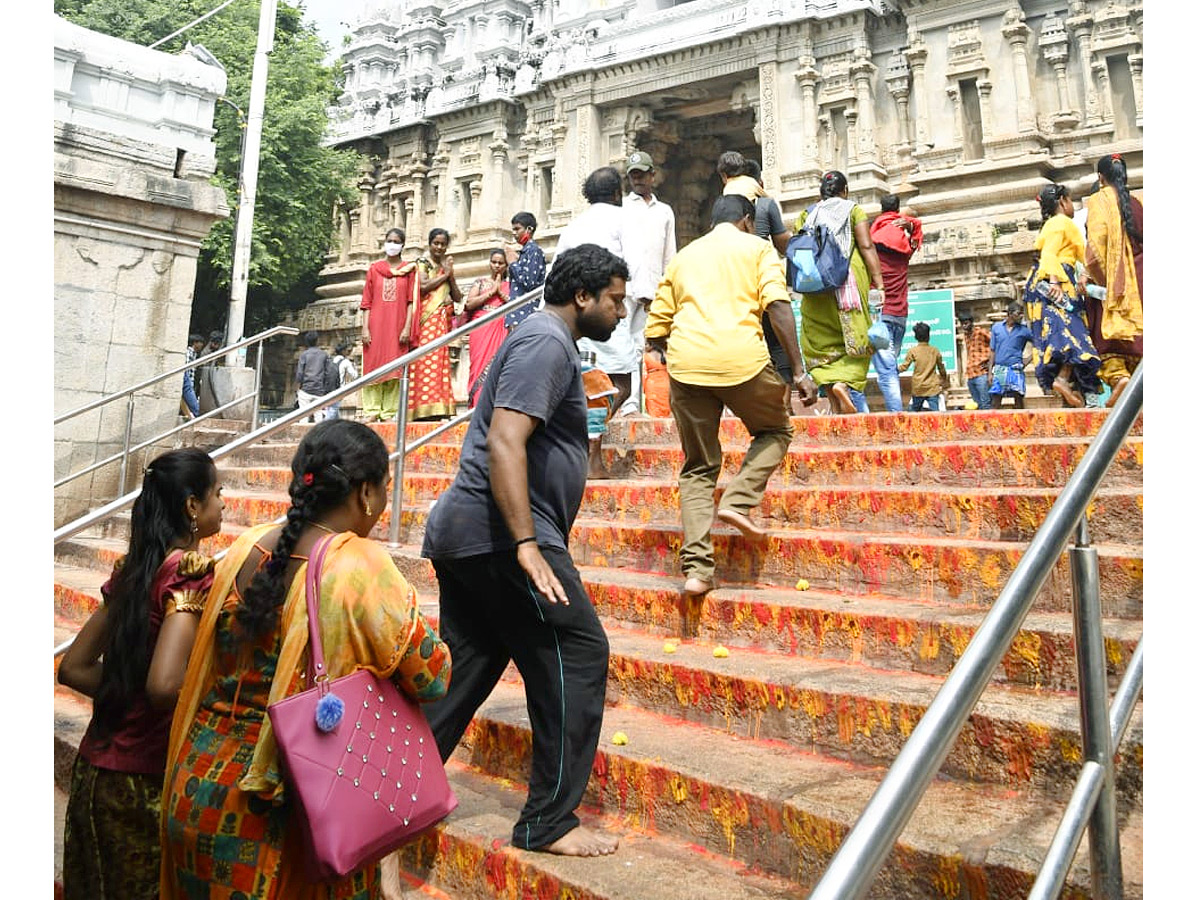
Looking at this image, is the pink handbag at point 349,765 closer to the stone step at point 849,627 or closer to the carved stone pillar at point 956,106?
the stone step at point 849,627

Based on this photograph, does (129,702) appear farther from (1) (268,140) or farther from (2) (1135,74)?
(1) (268,140)

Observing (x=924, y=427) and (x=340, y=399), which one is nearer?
(x=924, y=427)

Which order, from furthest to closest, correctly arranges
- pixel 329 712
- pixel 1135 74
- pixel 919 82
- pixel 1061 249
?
pixel 919 82 → pixel 1135 74 → pixel 1061 249 → pixel 329 712

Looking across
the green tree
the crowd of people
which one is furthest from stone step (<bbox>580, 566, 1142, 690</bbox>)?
the green tree

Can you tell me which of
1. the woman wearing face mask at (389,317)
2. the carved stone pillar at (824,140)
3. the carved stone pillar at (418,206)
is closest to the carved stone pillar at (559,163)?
the carved stone pillar at (418,206)

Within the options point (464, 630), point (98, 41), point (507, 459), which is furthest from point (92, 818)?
point (98, 41)

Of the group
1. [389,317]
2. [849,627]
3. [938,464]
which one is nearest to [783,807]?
[849,627]

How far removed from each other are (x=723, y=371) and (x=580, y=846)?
2049 mm

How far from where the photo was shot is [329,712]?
5.80 feet

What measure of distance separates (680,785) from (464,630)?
31.5 inches

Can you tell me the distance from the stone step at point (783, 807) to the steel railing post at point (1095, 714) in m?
0.09

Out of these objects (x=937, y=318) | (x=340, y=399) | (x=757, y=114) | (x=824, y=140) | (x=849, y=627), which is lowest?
(x=849, y=627)

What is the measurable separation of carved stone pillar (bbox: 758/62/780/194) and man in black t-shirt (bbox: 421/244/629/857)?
54.2 feet

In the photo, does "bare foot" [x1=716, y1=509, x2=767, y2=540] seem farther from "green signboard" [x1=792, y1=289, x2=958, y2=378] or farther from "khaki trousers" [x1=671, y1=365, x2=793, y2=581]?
"green signboard" [x1=792, y1=289, x2=958, y2=378]
